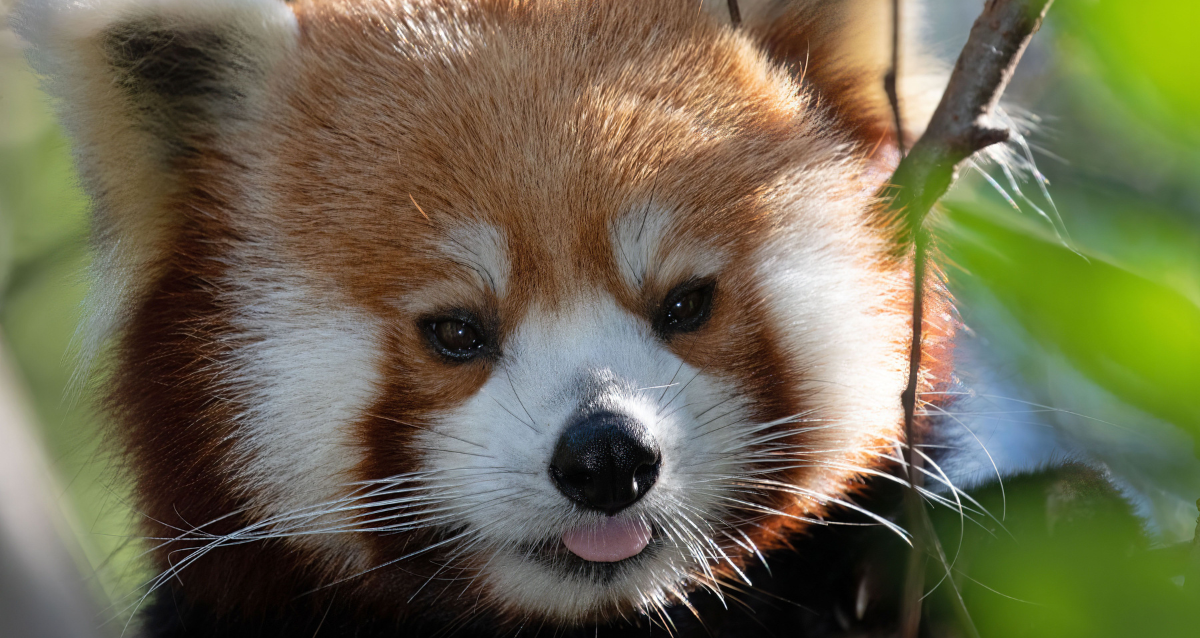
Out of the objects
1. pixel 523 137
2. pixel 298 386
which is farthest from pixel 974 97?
pixel 298 386

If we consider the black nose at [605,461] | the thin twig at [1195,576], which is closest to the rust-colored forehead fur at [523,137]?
the black nose at [605,461]

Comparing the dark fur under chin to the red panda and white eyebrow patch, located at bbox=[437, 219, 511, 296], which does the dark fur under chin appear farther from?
white eyebrow patch, located at bbox=[437, 219, 511, 296]

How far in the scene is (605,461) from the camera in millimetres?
1703

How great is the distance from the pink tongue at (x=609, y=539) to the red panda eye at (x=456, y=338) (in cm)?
40

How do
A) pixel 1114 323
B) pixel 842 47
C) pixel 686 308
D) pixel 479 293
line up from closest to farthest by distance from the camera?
1. pixel 1114 323
2. pixel 479 293
3. pixel 686 308
4. pixel 842 47

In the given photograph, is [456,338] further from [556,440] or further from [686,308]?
[686,308]

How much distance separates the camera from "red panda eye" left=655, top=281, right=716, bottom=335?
6.50ft

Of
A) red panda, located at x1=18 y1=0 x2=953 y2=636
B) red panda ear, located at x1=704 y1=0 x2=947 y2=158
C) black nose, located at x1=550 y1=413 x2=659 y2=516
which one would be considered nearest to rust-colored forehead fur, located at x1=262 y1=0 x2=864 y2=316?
red panda, located at x1=18 y1=0 x2=953 y2=636

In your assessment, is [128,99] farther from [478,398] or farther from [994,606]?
[994,606]

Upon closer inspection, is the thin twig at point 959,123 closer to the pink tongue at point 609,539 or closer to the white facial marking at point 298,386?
the pink tongue at point 609,539

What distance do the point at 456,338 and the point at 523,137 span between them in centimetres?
41

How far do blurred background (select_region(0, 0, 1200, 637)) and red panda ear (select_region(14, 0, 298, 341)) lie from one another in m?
0.08

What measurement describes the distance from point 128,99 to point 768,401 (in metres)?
1.45

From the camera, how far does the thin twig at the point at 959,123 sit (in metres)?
1.53
